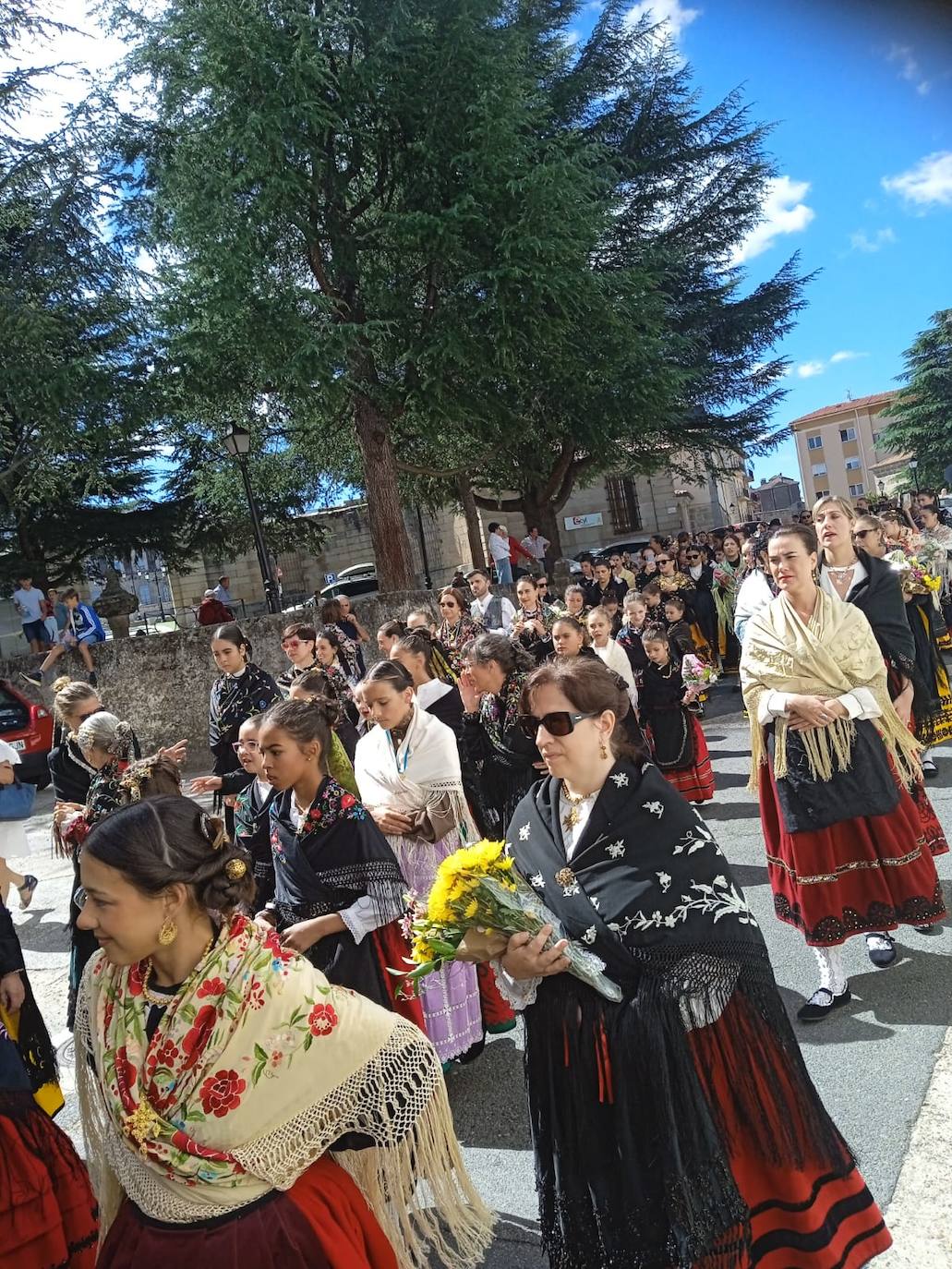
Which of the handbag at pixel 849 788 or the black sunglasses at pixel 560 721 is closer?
the black sunglasses at pixel 560 721

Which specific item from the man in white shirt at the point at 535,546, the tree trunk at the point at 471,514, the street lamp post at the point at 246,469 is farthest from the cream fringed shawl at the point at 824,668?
the tree trunk at the point at 471,514

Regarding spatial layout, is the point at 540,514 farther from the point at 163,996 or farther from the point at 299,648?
the point at 163,996

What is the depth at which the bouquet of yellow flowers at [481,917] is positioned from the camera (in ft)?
7.44

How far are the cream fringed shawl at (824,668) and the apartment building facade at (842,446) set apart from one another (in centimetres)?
8994

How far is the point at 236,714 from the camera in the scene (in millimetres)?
5949

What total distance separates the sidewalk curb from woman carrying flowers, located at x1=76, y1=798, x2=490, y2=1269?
1.26m

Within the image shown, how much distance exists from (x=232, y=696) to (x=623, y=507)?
138 ft

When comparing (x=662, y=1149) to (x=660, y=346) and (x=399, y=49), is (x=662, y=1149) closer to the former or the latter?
(x=399, y=49)

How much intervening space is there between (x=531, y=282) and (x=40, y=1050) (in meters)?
16.1

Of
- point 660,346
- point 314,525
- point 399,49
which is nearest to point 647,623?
point 399,49

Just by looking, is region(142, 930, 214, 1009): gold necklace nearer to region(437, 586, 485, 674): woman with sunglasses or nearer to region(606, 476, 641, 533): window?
region(437, 586, 485, 674): woman with sunglasses

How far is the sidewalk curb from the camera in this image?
2.63 m

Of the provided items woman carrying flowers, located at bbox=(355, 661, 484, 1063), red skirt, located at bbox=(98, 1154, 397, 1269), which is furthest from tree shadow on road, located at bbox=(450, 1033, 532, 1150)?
red skirt, located at bbox=(98, 1154, 397, 1269)

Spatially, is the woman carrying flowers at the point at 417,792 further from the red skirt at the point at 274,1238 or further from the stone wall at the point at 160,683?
the stone wall at the point at 160,683
